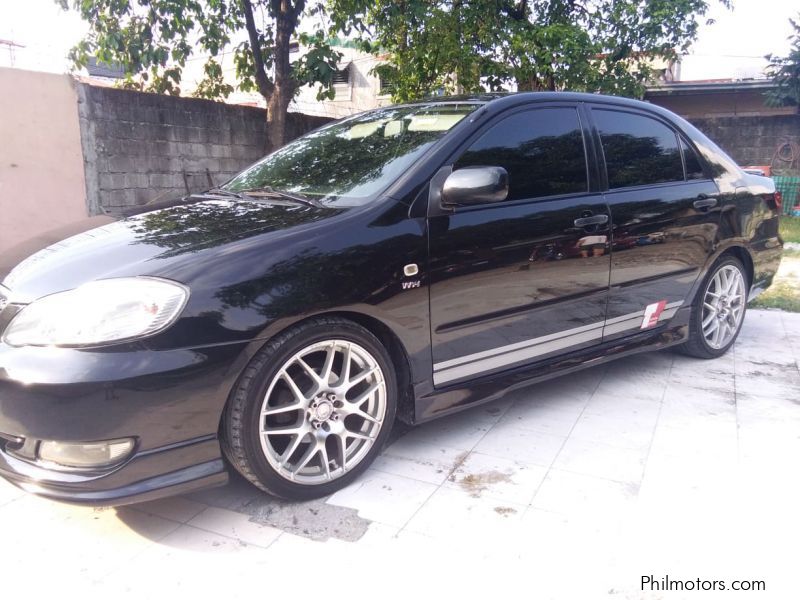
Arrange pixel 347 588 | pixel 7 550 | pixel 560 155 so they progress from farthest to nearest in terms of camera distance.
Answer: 1. pixel 560 155
2. pixel 7 550
3. pixel 347 588

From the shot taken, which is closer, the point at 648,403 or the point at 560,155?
the point at 560,155

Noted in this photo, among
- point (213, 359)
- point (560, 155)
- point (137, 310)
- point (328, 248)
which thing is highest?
point (560, 155)

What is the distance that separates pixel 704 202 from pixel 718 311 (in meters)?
0.84

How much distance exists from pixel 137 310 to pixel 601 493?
197cm

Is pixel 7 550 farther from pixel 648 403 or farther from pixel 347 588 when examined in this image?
pixel 648 403

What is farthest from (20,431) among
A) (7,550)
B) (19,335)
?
(7,550)

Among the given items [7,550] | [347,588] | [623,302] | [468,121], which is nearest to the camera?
[347,588]

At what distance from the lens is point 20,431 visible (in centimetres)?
212

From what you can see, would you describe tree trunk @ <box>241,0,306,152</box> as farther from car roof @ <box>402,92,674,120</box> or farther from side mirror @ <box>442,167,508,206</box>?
side mirror @ <box>442,167,508,206</box>

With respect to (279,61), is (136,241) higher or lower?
lower

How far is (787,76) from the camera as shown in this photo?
45.0 ft

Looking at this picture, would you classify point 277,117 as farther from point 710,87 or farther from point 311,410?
point 710,87

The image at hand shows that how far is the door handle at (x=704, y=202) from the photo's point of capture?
389 centimetres

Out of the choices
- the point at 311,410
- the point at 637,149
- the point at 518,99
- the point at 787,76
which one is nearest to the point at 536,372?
the point at 311,410
